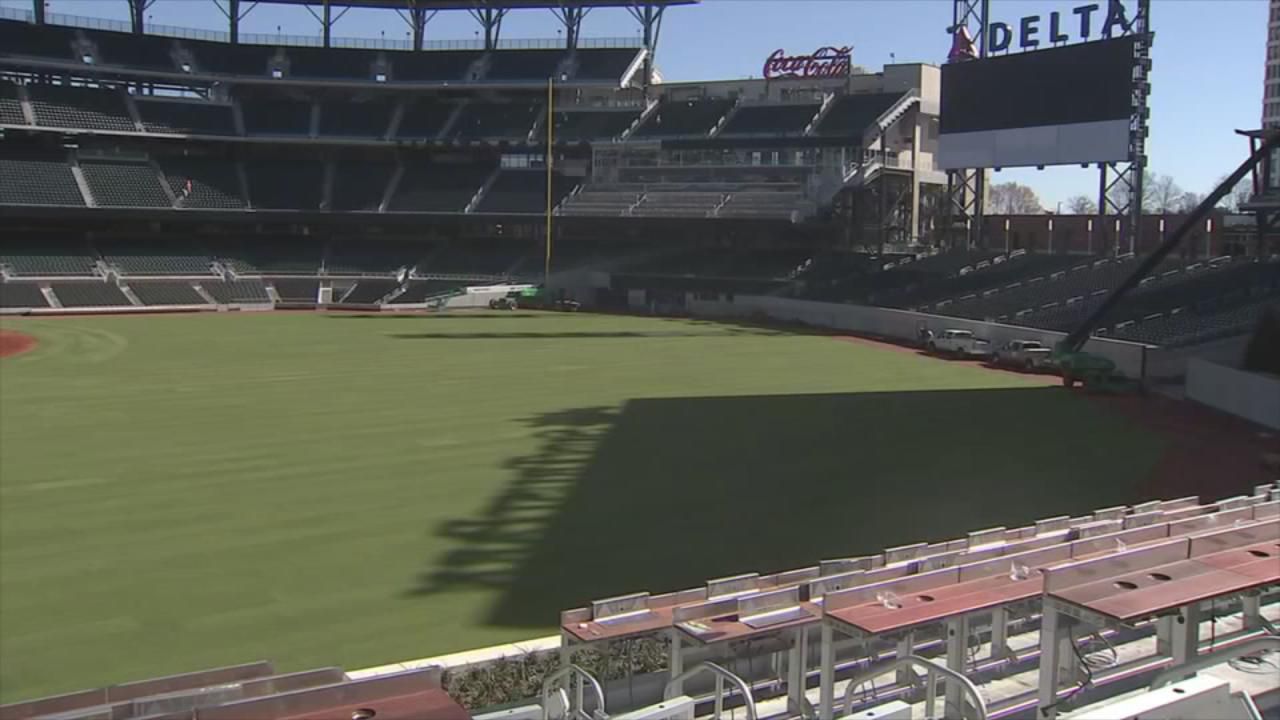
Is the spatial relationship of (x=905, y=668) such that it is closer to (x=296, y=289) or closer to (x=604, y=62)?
(x=296, y=289)

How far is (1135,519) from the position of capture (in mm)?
10305

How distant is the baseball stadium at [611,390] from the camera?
785cm

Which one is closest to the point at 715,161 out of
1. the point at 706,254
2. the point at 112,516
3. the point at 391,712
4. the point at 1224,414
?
the point at 706,254

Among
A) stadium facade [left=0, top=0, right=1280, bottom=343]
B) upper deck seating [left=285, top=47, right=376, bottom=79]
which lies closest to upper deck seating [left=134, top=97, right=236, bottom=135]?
stadium facade [left=0, top=0, right=1280, bottom=343]

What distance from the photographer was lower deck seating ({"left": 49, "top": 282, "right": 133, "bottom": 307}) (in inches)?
2375

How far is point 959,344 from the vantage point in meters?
42.9

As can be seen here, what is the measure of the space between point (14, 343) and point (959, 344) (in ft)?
118

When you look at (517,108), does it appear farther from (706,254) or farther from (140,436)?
(140,436)

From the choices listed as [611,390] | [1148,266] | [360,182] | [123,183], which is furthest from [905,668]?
[360,182]

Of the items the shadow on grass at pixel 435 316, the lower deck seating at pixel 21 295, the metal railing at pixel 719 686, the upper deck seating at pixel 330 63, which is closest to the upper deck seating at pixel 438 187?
the upper deck seating at pixel 330 63

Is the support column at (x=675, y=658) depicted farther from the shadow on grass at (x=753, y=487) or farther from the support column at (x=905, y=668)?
the shadow on grass at (x=753, y=487)

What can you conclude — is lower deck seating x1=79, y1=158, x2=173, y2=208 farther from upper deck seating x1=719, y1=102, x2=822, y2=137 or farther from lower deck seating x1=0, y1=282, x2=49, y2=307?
upper deck seating x1=719, y1=102, x2=822, y2=137

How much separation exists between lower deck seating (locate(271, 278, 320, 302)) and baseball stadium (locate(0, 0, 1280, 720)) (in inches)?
7.7

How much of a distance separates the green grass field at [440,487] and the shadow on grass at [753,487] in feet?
0.26
